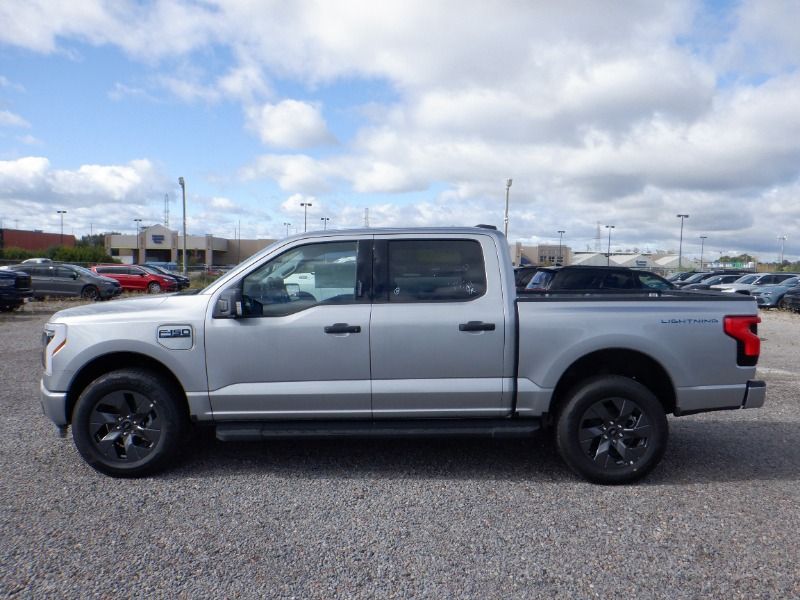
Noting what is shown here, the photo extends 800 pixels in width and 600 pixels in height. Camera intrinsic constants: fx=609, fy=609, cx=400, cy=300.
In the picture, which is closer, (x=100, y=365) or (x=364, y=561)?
(x=364, y=561)

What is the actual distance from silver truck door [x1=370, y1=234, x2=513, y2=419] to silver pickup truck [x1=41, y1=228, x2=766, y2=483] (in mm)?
10

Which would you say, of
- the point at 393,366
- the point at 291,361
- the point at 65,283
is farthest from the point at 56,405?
the point at 65,283

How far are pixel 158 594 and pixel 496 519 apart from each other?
2043 millimetres

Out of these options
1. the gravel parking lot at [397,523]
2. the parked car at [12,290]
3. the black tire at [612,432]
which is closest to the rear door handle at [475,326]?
the black tire at [612,432]

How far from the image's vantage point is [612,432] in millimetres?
4531

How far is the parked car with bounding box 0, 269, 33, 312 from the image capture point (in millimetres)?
17828

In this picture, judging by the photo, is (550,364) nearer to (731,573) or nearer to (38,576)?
(731,573)

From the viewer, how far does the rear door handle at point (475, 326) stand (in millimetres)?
4453

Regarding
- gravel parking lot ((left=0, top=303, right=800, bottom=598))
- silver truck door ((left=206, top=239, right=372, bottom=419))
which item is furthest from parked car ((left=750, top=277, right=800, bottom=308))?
silver truck door ((left=206, top=239, right=372, bottom=419))

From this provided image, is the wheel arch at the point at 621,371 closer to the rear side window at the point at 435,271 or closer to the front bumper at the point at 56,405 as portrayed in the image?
the rear side window at the point at 435,271

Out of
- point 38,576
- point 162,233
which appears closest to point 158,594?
point 38,576

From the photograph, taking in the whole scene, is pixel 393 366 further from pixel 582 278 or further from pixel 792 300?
pixel 792 300

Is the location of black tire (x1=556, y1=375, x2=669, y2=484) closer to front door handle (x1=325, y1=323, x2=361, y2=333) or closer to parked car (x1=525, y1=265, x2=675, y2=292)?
front door handle (x1=325, y1=323, x2=361, y2=333)

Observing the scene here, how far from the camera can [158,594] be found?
3.08 meters
